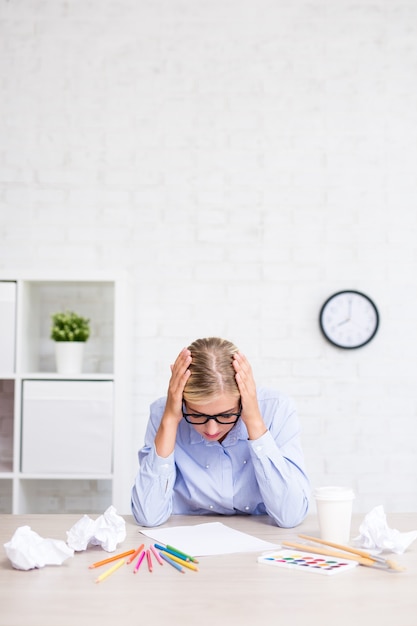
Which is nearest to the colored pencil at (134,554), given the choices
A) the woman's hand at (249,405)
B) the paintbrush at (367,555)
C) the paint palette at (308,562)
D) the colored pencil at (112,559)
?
the colored pencil at (112,559)

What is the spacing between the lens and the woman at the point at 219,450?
192 centimetres

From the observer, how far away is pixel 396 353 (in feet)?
11.1

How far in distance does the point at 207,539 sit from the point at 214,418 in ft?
1.20

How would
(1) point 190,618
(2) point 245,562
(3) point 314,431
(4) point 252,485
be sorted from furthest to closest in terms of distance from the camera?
(3) point 314,431 < (4) point 252,485 < (2) point 245,562 < (1) point 190,618

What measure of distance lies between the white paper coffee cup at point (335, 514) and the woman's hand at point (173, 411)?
0.50m

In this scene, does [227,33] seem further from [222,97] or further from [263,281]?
[263,281]

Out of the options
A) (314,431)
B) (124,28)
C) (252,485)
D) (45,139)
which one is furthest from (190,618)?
(124,28)

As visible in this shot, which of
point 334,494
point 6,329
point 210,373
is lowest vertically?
point 334,494

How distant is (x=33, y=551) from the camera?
143 cm

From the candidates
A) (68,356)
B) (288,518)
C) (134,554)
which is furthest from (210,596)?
(68,356)

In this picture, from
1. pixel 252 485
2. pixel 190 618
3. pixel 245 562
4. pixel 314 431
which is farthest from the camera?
pixel 314 431

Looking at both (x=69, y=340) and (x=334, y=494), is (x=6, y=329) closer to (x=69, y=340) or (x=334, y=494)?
(x=69, y=340)

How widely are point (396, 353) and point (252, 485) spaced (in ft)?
5.14

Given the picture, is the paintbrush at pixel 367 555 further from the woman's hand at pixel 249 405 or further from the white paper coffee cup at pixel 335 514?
the woman's hand at pixel 249 405
